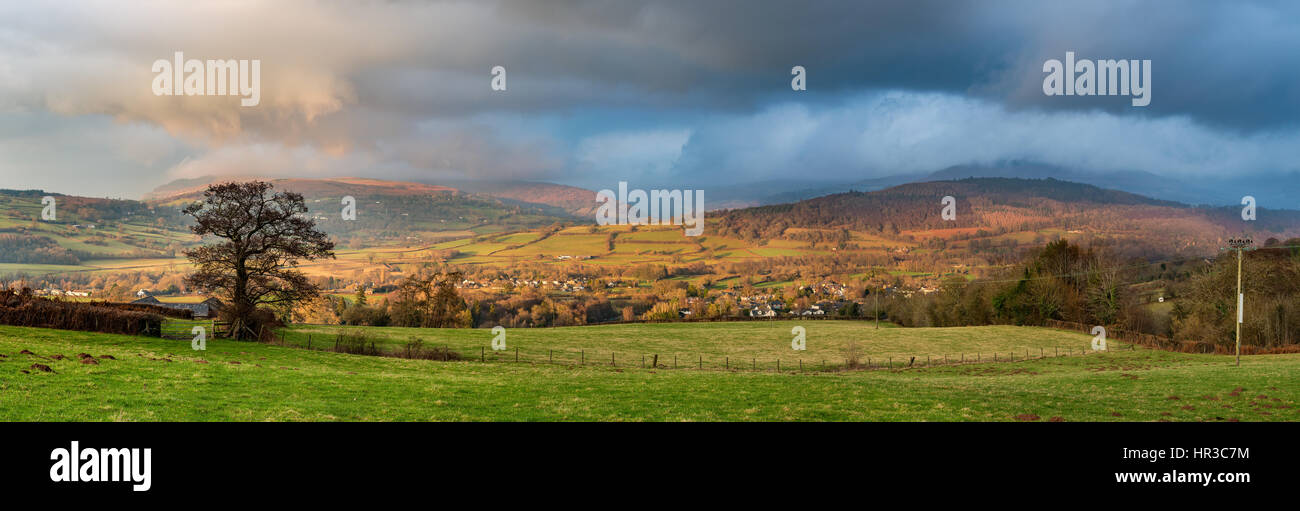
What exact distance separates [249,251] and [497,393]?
28.7 meters

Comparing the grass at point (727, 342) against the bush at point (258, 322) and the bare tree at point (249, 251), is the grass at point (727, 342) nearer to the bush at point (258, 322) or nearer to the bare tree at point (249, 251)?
the bush at point (258, 322)

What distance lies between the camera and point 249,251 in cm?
4147

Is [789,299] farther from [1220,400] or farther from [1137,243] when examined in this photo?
[1220,400]

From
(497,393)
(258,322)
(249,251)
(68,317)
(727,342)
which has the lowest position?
(727,342)

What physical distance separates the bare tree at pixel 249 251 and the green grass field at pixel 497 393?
627cm

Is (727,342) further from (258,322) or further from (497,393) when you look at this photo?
(497,393)

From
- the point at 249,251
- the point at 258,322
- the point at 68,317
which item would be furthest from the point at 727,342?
the point at 68,317

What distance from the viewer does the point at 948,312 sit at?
95688 mm
